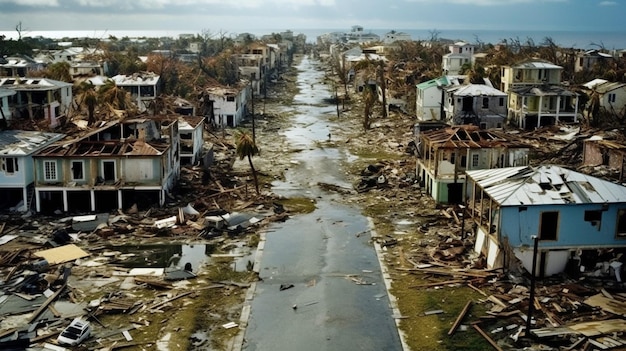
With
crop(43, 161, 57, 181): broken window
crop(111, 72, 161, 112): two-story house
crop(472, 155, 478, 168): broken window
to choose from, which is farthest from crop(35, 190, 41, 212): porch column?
crop(111, 72, 161, 112): two-story house

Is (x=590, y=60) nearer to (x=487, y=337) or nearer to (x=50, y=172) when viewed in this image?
(x=50, y=172)

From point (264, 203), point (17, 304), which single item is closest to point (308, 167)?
point (264, 203)

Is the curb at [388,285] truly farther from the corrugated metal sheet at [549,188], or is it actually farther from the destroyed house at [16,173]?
the destroyed house at [16,173]

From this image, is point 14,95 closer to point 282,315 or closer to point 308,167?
point 308,167

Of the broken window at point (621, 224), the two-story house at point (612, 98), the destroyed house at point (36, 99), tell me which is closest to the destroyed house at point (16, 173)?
the destroyed house at point (36, 99)

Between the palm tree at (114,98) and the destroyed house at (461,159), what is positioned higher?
the palm tree at (114,98)

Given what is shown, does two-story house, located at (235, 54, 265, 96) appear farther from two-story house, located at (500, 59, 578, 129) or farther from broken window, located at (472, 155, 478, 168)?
broken window, located at (472, 155, 478, 168)
